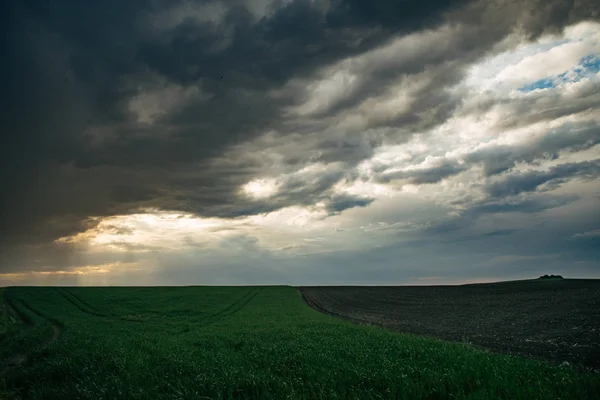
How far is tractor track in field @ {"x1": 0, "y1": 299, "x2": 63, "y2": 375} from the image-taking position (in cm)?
2223

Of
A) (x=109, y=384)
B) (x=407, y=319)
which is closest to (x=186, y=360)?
(x=109, y=384)

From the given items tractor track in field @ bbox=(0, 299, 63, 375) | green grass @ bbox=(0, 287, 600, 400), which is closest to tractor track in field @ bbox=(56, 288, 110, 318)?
tractor track in field @ bbox=(0, 299, 63, 375)

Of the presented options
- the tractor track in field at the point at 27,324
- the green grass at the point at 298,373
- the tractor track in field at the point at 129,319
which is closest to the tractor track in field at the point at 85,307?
the tractor track in field at the point at 129,319

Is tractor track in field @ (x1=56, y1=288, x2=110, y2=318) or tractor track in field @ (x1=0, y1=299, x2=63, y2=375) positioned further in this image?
tractor track in field @ (x1=56, y1=288, x2=110, y2=318)

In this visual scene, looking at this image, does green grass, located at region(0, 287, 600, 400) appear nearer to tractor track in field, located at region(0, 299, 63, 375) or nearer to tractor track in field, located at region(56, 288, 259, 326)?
tractor track in field, located at region(0, 299, 63, 375)

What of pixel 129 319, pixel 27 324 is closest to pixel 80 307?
pixel 27 324

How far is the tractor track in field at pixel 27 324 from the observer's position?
2223 centimetres

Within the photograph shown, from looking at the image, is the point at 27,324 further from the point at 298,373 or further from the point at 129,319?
the point at 298,373

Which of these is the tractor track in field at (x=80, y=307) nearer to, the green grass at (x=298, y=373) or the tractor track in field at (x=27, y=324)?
the tractor track in field at (x=27, y=324)

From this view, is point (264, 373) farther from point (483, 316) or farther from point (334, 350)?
point (483, 316)

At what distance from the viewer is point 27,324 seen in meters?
43.9

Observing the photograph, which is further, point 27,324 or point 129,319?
point 129,319

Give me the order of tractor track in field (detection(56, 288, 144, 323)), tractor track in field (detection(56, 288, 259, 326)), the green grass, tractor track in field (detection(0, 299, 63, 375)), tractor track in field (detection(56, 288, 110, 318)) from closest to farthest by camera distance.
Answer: the green grass < tractor track in field (detection(0, 299, 63, 375)) < tractor track in field (detection(56, 288, 259, 326)) < tractor track in field (detection(56, 288, 144, 323)) < tractor track in field (detection(56, 288, 110, 318))

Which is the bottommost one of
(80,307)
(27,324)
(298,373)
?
(27,324)
